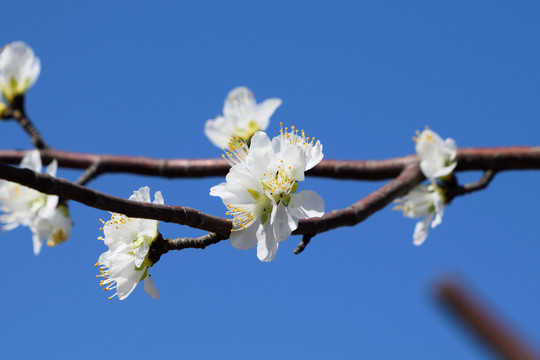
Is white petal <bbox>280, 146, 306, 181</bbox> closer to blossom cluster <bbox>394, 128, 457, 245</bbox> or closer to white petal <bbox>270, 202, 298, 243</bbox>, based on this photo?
white petal <bbox>270, 202, 298, 243</bbox>

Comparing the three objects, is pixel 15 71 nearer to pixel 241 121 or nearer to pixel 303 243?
pixel 241 121

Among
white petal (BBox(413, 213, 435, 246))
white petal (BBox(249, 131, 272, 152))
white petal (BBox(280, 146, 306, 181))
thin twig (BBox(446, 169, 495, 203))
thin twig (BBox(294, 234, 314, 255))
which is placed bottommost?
thin twig (BBox(294, 234, 314, 255))

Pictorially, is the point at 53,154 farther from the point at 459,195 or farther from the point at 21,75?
the point at 459,195

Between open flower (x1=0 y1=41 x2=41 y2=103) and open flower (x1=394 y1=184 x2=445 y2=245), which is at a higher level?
open flower (x1=0 y1=41 x2=41 y2=103)

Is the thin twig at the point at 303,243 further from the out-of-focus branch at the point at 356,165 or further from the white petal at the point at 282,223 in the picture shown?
the out-of-focus branch at the point at 356,165

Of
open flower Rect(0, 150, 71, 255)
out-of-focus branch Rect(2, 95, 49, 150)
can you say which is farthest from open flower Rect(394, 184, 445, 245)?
out-of-focus branch Rect(2, 95, 49, 150)

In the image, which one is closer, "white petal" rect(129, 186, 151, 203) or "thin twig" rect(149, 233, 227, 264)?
"thin twig" rect(149, 233, 227, 264)
